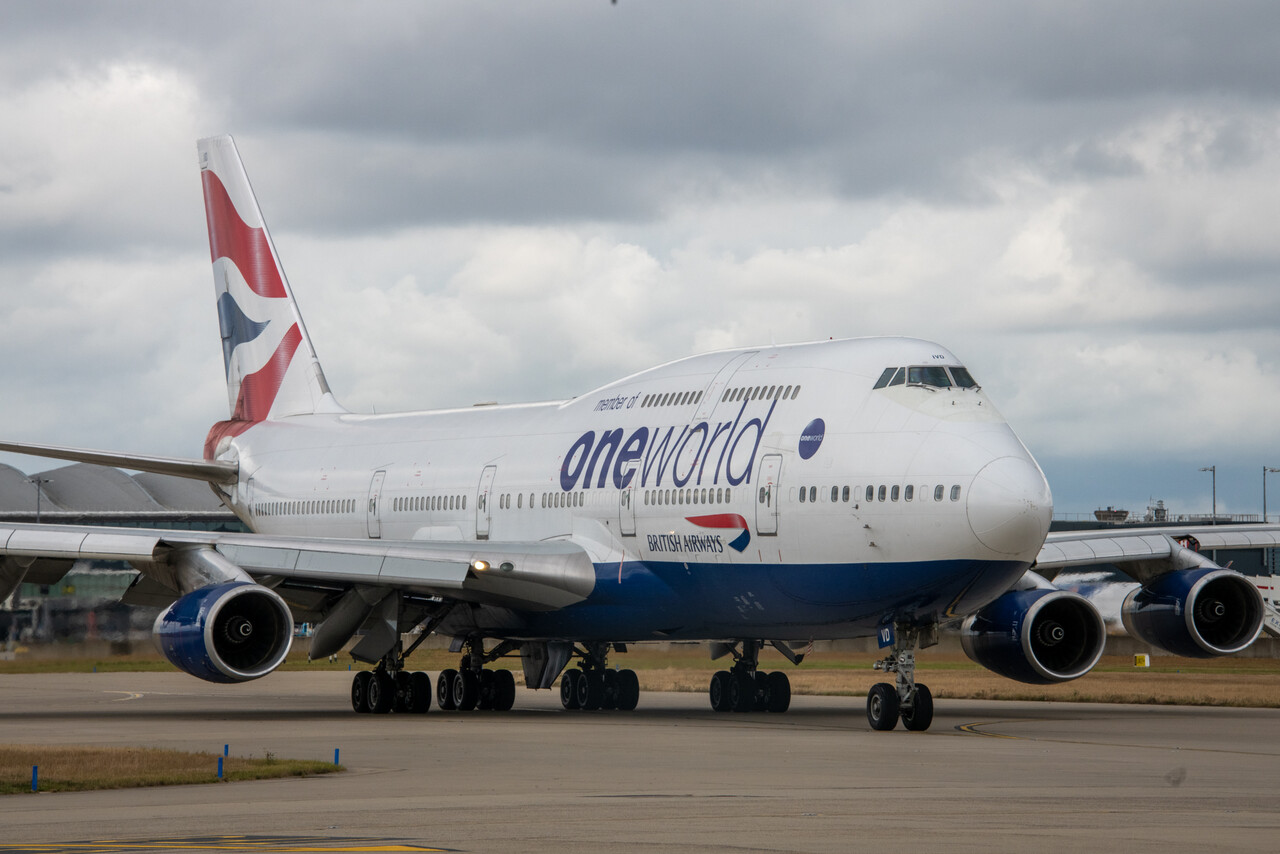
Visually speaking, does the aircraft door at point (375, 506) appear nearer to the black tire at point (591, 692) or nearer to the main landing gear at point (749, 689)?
the black tire at point (591, 692)

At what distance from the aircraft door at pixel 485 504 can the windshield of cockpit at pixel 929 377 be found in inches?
354

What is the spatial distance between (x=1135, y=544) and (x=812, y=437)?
26.1 ft

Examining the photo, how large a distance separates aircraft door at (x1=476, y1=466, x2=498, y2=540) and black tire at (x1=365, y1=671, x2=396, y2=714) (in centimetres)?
299

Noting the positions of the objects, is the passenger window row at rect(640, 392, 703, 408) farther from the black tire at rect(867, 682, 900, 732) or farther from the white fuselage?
the black tire at rect(867, 682, 900, 732)

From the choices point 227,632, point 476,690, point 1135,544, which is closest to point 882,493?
point 1135,544

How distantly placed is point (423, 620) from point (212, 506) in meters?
79.7

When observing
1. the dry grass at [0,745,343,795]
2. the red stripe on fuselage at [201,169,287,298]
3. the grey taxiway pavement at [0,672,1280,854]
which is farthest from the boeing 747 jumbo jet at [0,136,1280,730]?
A: the red stripe on fuselage at [201,169,287,298]

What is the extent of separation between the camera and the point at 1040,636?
25.9m

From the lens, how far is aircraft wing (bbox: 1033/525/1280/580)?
27.7m

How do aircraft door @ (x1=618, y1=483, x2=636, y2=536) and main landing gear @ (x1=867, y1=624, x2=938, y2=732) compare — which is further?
aircraft door @ (x1=618, y1=483, x2=636, y2=536)

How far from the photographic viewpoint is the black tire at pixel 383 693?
28750mm

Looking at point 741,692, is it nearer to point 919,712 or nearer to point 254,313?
point 919,712

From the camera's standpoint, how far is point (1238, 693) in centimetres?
3400

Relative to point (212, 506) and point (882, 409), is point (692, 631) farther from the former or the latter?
point (212, 506)
